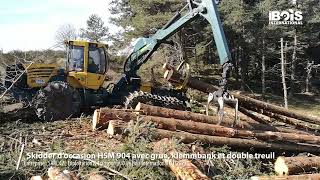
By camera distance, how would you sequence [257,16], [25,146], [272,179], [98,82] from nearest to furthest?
[272,179] → [25,146] → [98,82] → [257,16]

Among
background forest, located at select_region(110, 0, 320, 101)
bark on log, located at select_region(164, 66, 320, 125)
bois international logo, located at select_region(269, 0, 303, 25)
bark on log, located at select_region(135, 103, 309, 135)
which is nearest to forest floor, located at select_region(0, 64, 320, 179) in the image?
bark on log, located at select_region(135, 103, 309, 135)

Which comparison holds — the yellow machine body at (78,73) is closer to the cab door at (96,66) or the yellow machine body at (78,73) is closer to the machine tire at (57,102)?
the cab door at (96,66)

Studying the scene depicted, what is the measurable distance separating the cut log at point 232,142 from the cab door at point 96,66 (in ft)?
13.0

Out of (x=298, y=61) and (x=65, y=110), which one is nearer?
(x=65, y=110)

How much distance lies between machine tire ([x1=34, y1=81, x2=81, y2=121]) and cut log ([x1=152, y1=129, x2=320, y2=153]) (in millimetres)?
3475

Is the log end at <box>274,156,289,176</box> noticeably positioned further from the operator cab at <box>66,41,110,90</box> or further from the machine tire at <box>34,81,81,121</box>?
the operator cab at <box>66,41,110,90</box>

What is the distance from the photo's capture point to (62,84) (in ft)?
37.4

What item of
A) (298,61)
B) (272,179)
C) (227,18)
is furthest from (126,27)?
(272,179)

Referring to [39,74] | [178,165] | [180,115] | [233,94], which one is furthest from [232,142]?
[39,74]

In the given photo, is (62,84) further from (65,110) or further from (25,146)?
(25,146)

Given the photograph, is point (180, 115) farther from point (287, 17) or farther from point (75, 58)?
point (287, 17)

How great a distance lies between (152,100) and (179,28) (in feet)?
6.78

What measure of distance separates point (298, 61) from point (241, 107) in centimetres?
3011

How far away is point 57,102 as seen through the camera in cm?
1136
